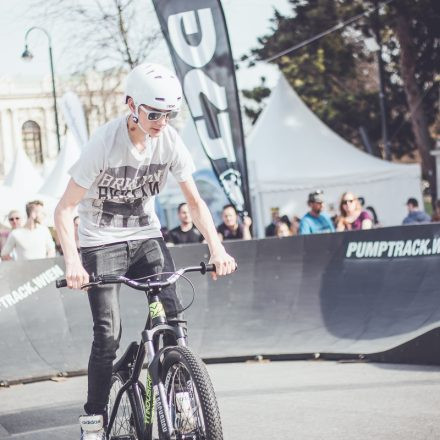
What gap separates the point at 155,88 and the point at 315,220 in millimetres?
7198

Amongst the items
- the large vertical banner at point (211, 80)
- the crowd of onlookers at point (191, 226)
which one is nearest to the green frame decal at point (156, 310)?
the crowd of onlookers at point (191, 226)

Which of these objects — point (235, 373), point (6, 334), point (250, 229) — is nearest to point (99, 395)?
point (235, 373)

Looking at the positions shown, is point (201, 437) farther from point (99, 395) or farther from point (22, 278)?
point (22, 278)

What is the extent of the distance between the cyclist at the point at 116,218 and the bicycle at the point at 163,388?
12cm

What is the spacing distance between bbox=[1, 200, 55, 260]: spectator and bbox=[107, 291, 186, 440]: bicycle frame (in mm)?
6522

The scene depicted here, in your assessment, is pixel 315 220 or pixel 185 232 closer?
pixel 315 220

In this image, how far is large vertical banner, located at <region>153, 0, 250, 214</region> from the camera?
12078mm

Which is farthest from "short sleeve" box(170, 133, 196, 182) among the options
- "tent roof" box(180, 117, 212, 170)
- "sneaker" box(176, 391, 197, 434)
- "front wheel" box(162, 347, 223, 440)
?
"tent roof" box(180, 117, 212, 170)

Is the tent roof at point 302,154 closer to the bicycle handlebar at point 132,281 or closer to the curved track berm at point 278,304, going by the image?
the curved track berm at point 278,304

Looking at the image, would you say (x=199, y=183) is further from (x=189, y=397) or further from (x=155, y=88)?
(x=189, y=397)

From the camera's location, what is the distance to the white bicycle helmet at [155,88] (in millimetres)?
4074

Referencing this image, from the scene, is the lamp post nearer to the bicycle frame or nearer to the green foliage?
the green foliage

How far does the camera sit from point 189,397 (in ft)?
12.9

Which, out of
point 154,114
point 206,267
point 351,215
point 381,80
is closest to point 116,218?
point 206,267
